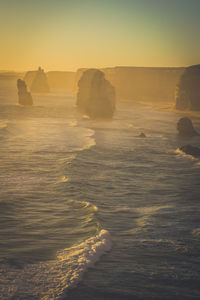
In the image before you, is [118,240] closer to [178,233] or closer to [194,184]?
[178,233]

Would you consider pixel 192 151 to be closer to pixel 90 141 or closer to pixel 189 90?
pixel 90 141

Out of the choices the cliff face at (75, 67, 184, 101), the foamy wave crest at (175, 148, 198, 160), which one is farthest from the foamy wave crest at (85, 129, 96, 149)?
the cliff face at (75, 67, 184, 101)

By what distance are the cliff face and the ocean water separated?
142542 millimetres

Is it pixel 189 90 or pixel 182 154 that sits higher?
pixel 189 90

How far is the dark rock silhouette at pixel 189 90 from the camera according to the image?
92000 millimetres

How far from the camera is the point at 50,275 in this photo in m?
8.18

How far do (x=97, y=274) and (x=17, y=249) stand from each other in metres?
3.03

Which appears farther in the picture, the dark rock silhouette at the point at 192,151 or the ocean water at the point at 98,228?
the dark rock silhouette at the point at 192,151

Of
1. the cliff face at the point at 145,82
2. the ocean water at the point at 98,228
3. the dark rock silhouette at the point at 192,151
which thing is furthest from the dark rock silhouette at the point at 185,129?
the cliff face at the point at 145,82

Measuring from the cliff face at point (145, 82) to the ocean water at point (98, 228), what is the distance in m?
143

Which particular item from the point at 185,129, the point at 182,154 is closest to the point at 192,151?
the point at 182,154

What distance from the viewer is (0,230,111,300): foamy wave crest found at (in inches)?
290

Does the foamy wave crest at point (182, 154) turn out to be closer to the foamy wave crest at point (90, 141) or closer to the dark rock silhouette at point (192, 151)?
the dark rock silhouette at point (192, 151)

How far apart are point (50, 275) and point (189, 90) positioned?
3673 inches
